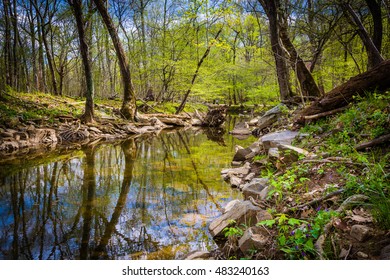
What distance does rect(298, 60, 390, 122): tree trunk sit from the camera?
16.6 ft

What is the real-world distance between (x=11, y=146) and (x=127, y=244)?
7327mm

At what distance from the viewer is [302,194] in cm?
286

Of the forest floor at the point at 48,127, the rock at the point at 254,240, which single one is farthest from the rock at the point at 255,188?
the forest floor at the point at 48,127

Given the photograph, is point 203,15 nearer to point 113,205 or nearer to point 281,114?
point 281,114

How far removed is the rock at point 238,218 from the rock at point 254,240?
0.39m

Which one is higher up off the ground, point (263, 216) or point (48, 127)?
point (48, 127)

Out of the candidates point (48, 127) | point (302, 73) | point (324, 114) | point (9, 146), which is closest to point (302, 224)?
point (324, 114)

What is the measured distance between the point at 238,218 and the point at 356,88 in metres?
4.33

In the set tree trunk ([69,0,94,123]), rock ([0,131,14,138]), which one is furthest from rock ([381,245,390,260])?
tree trunk ([69,0,94,123])

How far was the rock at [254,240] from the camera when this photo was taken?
2170 mm

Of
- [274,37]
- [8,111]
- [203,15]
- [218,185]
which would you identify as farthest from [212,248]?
[203,15]

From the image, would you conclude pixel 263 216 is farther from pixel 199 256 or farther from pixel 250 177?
pixel 250 177

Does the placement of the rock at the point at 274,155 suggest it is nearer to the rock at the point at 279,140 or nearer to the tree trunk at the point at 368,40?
the rock at the point at 279,140

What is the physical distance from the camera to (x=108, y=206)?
156 inches
